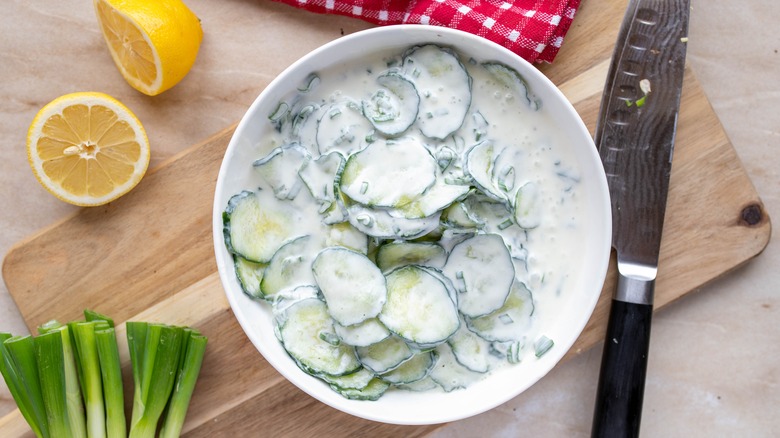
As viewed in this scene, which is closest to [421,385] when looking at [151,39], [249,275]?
[249,275]

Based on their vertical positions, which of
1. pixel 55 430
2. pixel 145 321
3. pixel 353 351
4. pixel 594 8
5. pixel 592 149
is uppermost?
pixel 594 8

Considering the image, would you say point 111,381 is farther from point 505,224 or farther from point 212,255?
point 505,224

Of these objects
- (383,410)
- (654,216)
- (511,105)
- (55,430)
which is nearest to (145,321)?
(55,430)

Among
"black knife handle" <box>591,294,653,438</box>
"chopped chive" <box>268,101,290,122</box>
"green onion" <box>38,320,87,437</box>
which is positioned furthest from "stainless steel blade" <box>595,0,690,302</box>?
"green onion" <box>38,320,87,437</box>

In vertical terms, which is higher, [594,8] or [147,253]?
[594,8]

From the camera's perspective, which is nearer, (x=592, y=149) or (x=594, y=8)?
(x=592, y=149)

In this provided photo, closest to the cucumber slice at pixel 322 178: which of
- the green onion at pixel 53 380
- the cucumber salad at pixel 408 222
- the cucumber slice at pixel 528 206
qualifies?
the cucumber salad at pixel 408 222

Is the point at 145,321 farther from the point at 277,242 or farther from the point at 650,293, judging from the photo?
the point at 650,293

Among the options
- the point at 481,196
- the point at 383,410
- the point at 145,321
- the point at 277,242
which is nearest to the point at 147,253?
the point at 145,321
